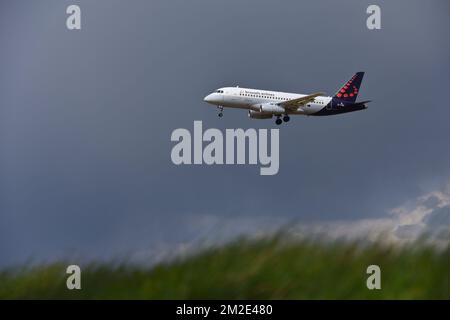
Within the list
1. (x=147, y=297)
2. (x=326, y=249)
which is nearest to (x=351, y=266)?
(x=326, y=249)

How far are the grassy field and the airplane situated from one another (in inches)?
106

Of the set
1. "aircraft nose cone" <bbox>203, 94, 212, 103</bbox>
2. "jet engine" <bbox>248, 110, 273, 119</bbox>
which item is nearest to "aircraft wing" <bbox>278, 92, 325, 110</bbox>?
"jet engine" <bbox>248, 110, 273, 119</bbox>

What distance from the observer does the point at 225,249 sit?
24.6 m

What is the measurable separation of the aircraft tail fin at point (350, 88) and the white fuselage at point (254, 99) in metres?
0.46

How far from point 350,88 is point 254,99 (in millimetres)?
2493

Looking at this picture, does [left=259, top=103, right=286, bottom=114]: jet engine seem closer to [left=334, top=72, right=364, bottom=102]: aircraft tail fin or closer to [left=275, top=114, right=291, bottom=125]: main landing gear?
[left=275, top=114, right=291, bottom=125]: main landing gear

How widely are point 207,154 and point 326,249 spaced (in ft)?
9.49

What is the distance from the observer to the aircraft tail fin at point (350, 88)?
2475cm

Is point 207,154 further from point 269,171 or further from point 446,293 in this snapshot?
point 446,293

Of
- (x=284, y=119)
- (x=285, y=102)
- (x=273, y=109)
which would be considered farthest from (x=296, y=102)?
(x=284, y=119)

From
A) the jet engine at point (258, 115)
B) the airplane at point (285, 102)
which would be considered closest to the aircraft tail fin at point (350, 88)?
the airplane at point (285, 102)

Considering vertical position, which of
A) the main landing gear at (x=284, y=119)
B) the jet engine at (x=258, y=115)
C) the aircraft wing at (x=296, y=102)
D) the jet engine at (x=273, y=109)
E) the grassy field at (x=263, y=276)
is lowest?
the grassy field at (x=263, y=276)

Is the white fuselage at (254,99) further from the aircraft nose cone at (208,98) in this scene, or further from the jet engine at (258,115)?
the jet engine at (258,115)

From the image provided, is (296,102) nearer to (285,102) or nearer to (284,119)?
(285,102)
